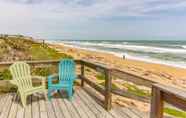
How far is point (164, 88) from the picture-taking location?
1.85 meters

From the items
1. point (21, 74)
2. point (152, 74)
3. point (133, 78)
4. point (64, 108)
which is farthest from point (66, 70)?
point (152, 74)

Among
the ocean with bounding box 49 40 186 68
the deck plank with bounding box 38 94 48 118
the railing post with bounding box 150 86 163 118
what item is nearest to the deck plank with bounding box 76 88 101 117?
the deck plank with bounding box 38 94 48 118

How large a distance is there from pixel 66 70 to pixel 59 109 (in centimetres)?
101

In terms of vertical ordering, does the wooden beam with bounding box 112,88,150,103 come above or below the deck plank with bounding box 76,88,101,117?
above

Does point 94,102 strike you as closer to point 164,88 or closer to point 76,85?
point 76,85

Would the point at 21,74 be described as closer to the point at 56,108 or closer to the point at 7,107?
the point at 7,107

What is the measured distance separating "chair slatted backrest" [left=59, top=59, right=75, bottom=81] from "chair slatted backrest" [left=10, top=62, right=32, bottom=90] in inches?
25.3

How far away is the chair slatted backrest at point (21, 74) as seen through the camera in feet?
13.0

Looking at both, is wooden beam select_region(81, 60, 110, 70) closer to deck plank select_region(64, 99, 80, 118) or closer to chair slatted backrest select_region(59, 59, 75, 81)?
chair slatted backrest select_region(59, 59, 75, 81)

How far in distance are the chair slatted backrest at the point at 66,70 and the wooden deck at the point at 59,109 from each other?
1.26 ft

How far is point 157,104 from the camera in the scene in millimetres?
1956

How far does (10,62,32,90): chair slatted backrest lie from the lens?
3956 millimetres

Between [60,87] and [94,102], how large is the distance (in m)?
0.68

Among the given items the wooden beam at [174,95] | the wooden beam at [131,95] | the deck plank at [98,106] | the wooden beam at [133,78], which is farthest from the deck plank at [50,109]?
the wooden beam at [174,95]
